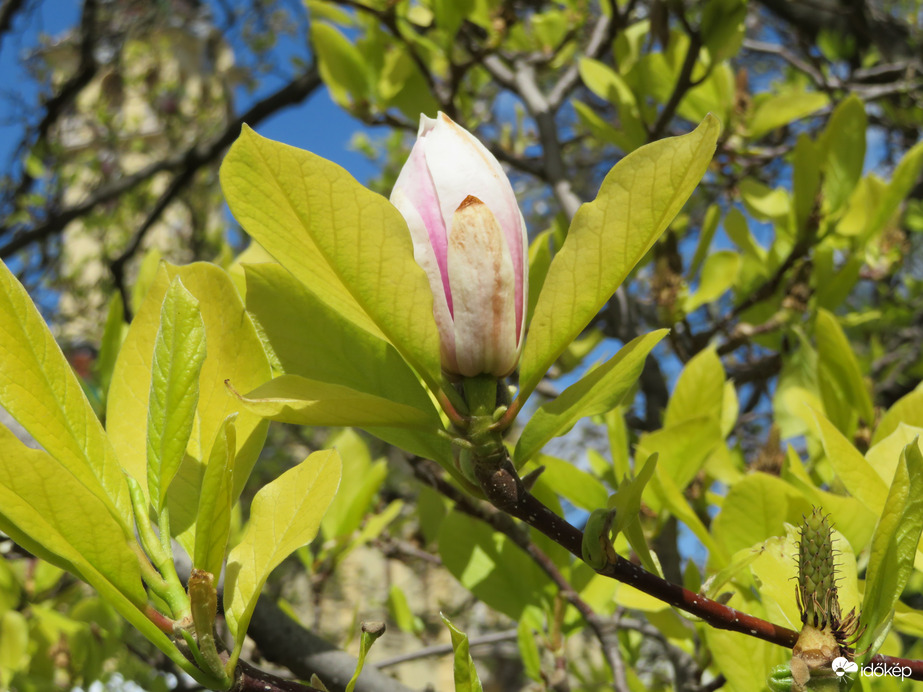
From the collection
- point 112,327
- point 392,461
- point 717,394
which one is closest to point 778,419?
point 717,394

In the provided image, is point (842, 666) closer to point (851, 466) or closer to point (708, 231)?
point (851, 466)

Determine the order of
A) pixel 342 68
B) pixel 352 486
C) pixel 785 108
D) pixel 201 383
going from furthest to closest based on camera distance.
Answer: pixel 342 68 → pixel 785 108 → pixel 352 486 → pixel 201 383

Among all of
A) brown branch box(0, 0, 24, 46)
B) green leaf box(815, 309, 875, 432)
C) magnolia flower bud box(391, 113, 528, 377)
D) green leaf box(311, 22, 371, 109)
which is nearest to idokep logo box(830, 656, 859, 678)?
magnolia flower bud box(391, 113, 528, 377)

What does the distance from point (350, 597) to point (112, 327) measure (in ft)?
20.6

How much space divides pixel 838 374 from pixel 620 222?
58 centimetres

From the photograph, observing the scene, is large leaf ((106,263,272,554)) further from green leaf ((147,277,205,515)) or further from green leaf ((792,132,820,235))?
green leaf ((792,132,820,235))

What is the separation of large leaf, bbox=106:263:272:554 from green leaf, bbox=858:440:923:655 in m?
0.38

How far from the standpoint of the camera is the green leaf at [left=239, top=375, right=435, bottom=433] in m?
0.41

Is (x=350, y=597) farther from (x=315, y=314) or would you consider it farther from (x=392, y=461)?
(x=315, y=314)

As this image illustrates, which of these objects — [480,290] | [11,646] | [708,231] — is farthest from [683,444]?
[11,646]

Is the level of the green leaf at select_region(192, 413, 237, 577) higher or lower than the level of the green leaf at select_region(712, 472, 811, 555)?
higher

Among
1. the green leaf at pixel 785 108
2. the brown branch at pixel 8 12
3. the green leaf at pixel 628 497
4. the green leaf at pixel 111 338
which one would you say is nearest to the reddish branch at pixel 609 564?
the green leaf at pixel 628 497

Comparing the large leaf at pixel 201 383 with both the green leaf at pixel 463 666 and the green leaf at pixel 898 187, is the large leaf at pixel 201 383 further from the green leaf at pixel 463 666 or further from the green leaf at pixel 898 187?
the green leaf at pixel 898 187

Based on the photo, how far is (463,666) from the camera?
46cm
